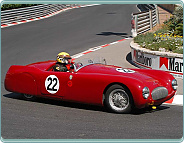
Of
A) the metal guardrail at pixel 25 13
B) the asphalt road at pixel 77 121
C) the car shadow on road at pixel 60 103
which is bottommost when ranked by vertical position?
the metal guardrail at pixel 25 13

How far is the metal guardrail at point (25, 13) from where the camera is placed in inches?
1103

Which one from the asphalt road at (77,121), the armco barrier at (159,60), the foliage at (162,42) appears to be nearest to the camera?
the asphalt road at (77,121)

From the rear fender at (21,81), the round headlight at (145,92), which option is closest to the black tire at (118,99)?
the round headlight at (145,92)

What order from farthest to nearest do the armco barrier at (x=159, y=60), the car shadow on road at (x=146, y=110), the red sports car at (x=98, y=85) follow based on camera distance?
the armco barrier at (x=159, y=60), the car shadow on road at (x=146, y=110), the red sports car at (x=98, y=85)

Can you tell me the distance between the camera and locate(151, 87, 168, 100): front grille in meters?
8.34

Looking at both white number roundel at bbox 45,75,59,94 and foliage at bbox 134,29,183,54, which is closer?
white number roundel at bbox 45,75,59,94

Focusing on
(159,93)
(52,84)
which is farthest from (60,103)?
(159,93)

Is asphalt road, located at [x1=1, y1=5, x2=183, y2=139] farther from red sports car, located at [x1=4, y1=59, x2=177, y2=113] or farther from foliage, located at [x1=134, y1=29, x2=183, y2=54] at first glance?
foliage, located at [x1=134, y1=29, x2=183, y2=54]

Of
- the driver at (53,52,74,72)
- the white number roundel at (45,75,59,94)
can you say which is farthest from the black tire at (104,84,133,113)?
the driver at (53,52,74,72)

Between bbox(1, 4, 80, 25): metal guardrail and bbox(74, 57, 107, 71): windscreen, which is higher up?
bbox(74, 57, 107, 71): windscreen

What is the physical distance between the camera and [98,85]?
8641 mm

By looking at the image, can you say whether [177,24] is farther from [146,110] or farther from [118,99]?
[118,99]

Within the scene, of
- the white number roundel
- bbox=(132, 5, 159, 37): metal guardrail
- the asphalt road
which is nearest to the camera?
the asphalt road

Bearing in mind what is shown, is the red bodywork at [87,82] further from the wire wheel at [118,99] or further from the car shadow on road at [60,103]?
the car shadow on road at [60,103]
